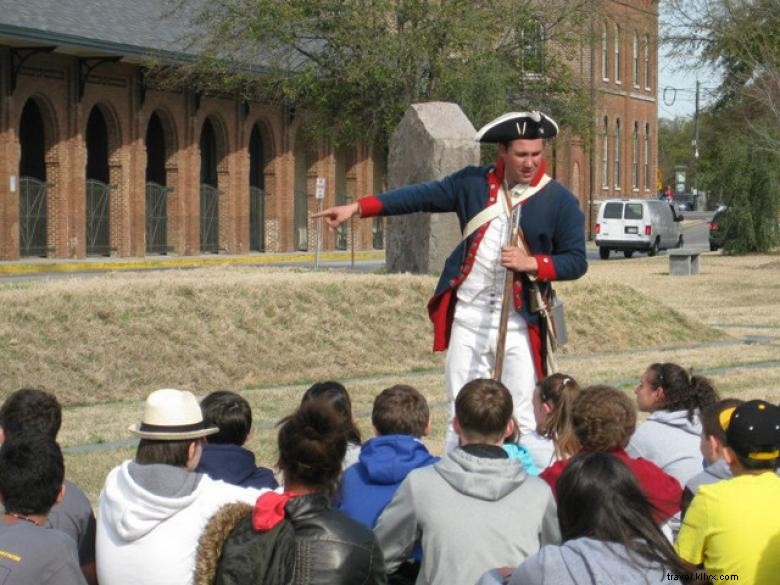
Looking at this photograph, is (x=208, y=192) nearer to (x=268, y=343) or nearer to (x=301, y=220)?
(x=301, y=220)

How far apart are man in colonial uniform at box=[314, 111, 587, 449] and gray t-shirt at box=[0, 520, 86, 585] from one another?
9.07 feet

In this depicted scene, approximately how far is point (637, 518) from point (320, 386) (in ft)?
10.3

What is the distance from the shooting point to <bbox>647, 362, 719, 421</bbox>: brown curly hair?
772 cm

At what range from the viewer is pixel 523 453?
685cm

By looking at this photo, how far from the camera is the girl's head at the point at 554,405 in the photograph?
22.7ft

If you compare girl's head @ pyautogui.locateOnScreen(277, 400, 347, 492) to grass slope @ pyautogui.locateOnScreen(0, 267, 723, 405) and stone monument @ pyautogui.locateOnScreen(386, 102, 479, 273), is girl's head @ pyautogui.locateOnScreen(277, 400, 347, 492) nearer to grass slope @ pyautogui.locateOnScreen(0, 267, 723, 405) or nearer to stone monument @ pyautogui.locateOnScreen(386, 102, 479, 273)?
grass slope @ pyautogui.locateOnScreen(0, 267, 723, 405)

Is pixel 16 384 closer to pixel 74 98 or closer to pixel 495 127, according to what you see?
pixel 495 127

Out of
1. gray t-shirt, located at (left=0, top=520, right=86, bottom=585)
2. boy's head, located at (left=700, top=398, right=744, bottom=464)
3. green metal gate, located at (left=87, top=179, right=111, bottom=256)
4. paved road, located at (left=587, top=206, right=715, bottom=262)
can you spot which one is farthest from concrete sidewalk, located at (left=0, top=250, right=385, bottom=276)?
gray t-shirt, located at (left=0, top=520, right=86, bottom=585)

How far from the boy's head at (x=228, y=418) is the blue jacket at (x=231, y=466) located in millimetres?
91

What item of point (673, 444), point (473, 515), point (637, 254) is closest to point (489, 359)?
point (673, 444)

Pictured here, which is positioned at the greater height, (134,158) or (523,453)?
(134,158)

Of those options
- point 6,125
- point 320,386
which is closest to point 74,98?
point 6,125

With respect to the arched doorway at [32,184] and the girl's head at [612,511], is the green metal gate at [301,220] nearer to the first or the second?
the arched doorway at [32,184]

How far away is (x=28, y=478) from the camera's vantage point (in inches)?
208
